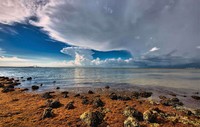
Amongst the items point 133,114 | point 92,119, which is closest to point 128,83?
point 133,114

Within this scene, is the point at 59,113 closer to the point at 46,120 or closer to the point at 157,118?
the point at 46,120

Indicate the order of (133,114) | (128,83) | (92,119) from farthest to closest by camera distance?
1. (128,83)
2. (133,114)
3. (92,119)

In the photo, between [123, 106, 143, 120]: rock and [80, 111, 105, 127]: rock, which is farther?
[123, 106, 143, 120]: rock

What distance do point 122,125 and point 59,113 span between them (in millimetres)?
6937

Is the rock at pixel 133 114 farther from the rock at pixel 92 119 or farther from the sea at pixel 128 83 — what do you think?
the sea at pixel 128 83

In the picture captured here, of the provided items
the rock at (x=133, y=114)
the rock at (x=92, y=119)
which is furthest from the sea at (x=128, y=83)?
the rock at (x=92, y=119)

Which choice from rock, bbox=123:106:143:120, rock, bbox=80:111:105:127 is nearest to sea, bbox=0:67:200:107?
rock, bbox=123:106:143:120

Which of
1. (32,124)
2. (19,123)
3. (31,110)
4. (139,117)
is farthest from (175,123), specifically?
(31,110)

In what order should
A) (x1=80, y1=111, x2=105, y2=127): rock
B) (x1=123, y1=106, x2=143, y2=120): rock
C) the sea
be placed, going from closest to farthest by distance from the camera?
(x1=80, y1=111, x2=105, y2=127): rock
(x1=123, y1=106, x2=143, y2=120): rock
the sea

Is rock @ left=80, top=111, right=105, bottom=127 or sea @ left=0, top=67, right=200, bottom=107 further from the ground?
rock @ left=80, top=111, right=105, bottom=127

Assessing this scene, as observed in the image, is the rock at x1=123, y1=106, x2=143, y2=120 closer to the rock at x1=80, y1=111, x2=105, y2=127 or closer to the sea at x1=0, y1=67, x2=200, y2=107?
the rock at x1=80, y1=111, x2=105, y2=127

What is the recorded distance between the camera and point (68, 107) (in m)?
15.6

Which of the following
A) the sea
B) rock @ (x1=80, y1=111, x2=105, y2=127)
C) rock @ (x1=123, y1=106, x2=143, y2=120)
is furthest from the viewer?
the sea

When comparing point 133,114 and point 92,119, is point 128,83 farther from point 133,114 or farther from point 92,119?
point 92,119
